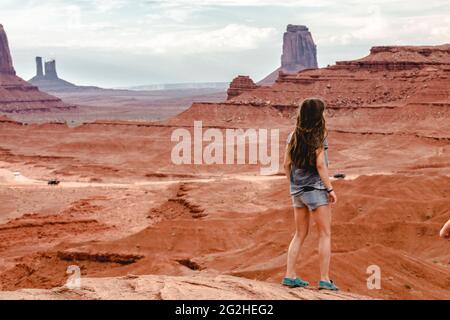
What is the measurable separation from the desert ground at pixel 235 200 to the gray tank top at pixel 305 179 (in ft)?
3.74

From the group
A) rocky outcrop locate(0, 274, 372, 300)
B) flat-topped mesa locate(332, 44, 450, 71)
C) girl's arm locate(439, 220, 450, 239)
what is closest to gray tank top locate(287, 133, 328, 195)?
rocky outcrop locate(0, 274, 372, 300)

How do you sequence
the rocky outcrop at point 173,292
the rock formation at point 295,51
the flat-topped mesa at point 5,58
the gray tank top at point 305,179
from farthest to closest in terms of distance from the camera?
the rock formation at point 295,51 < the flat-topped mesa at point 5,58 < the gray tank top at point 305,179 < the rocky outcrop at point 173,292

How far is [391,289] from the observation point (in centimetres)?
1132

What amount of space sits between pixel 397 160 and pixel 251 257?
38.4 metres

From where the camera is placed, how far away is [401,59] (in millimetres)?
Result: 85312

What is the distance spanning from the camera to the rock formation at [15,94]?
141 meters

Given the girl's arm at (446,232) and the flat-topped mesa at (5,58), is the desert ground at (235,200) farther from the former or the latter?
the flat-topped mesa at (5,58)

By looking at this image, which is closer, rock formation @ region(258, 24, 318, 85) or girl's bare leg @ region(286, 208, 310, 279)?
girl's bare leg @ region(286, 208, 310, 279)

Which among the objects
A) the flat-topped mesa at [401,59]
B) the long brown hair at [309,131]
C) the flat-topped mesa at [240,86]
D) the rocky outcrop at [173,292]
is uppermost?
the flat-topped mesa at [401,59]

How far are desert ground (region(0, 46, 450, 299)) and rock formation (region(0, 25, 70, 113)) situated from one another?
174ft

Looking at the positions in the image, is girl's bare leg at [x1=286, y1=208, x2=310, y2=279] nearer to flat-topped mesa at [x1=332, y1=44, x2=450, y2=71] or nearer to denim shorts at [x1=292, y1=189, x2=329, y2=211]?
denim shorts at [x1=292, y1=189, x2=329, y2=211]

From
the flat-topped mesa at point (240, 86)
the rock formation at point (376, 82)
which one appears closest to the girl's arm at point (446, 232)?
the rock formation at point (376, 82)

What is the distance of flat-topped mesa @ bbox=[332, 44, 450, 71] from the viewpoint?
83.9 metres

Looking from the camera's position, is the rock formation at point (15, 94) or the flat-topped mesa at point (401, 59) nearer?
the flat-topped mesa at point (401, 59)
